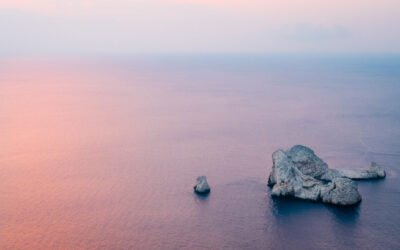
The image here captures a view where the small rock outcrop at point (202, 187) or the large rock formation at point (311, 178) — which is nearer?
the large rock formation at point (311, 178)

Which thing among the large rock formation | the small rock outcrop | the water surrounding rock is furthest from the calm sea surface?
the large rock formation

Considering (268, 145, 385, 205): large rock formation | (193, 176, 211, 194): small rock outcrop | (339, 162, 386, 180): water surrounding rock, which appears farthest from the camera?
(339, 162, 386, 180): water surrounding rock

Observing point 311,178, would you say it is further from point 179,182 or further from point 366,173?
point 179,182

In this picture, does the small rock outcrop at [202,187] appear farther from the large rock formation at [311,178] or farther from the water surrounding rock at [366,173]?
the water surrounding rock at [366,173]

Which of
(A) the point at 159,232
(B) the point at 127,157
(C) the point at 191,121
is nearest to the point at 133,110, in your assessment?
(C) the point at 191,121

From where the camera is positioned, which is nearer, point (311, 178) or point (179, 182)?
point (311, 178)

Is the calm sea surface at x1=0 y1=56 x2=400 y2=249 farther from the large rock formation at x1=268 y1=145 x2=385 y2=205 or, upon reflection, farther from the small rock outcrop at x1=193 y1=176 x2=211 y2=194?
the large rock formation at x1=268 y1=145 x2=385 y2=205

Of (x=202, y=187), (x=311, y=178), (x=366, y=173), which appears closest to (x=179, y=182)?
(x=202, y=187)

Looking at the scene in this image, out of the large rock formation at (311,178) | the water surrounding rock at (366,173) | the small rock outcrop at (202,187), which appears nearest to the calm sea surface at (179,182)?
the small rock outcrop at (202,187)

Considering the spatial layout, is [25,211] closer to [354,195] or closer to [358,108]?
[354,195]
